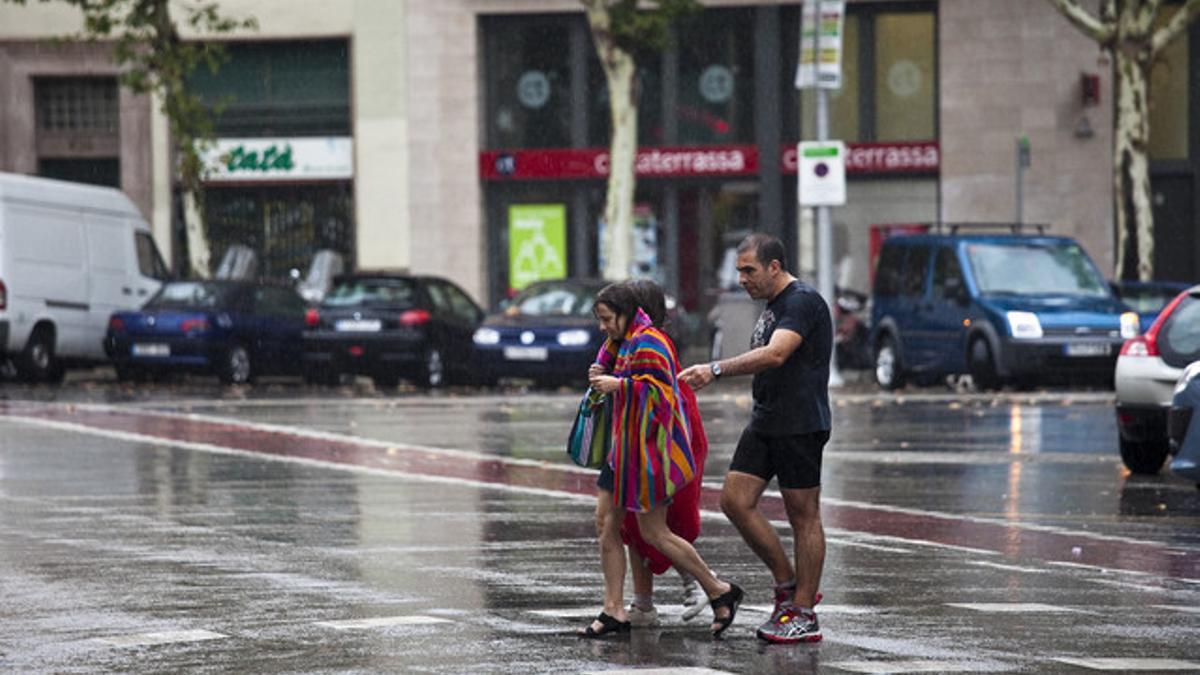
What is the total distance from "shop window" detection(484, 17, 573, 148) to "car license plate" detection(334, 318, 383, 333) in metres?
12.6

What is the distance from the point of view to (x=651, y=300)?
1020 cm

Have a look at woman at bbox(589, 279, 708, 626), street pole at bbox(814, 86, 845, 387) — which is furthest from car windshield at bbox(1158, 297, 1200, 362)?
street pole at bbox(814, 86, 845, 387)

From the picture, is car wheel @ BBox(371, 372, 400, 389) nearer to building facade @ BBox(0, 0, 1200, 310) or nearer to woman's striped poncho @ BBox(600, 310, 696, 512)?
building facade @ BBox(0, 0, 1200, 310)

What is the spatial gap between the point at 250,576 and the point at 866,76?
108ft

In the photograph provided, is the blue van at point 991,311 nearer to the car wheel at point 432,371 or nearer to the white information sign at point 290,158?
the car wheel at point 432,371

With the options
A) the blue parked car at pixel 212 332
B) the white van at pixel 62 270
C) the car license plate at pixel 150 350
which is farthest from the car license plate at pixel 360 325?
the white van at pixel 62 270

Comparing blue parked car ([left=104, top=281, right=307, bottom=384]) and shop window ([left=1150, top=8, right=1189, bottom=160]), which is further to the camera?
shop window ([left=1150, top=8, right=1189, bottom=160])

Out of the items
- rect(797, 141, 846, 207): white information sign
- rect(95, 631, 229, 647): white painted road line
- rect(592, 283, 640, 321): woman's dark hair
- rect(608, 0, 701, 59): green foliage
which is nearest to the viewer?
rect(95, 631, 229, 647): white painted road line

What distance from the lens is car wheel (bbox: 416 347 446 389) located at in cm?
3284

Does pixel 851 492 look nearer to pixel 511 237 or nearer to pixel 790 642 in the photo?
pixel 790 642

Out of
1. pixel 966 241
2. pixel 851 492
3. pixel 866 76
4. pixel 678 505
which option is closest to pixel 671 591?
pixel 678 505

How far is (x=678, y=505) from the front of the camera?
10406mm

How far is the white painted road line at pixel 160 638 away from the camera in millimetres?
9688

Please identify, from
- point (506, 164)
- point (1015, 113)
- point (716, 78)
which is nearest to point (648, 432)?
point (1015, 113)
